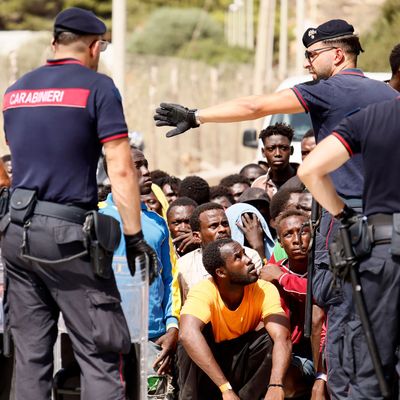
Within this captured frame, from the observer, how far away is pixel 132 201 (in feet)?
18.5

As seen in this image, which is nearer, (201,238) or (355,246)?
(355,246)

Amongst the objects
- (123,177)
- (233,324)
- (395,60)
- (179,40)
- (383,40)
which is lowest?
(233,324)

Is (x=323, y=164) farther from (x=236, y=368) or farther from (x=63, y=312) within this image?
(x=236, y=368)

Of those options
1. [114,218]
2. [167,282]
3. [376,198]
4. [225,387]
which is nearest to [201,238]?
[167,282]

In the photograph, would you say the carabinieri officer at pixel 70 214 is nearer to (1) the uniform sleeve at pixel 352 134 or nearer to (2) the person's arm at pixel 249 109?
(2) the person's arm at pixel 249 109

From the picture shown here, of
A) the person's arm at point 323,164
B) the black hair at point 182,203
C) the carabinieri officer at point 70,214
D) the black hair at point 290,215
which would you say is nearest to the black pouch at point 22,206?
the carabinieri officer at point 70,214

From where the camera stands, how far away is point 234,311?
7484 millimetres

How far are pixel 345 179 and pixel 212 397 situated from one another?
203 cm

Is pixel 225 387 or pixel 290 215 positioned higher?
pixel 290 215

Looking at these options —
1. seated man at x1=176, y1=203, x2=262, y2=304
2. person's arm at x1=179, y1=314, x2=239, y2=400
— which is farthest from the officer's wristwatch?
seated man at x1=176, y1=203, x2=262, y2=304

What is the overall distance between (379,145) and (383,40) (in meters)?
29.0

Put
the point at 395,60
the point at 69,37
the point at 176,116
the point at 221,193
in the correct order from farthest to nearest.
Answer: the point at 221,193
the point at 395,60
the point at 176,116
the point at 69,37

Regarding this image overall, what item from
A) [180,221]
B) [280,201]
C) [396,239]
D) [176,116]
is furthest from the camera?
[180,221]

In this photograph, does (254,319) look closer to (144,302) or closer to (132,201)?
(144,302)
